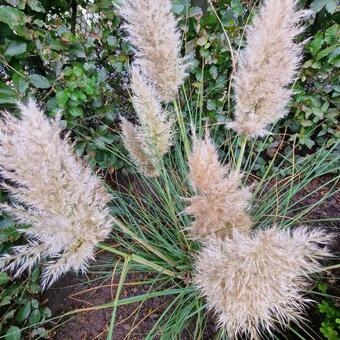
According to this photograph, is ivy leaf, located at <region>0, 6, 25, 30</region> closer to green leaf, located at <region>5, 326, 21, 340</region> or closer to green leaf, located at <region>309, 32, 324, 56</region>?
green leaf, located at <region>5, 326, 21, 340</region>

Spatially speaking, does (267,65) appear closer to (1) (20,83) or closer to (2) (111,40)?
(2) (111,40)

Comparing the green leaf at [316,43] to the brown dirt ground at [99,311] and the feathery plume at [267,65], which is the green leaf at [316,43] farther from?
the brown dirt ground at [99,311]

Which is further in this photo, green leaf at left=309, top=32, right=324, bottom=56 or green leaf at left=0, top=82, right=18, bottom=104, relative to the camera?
green leaf at left=309, top=32, right=324, bottom=56

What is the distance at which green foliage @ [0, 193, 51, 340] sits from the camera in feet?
4.47

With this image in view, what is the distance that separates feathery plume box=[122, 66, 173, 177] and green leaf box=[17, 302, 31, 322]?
88 cm

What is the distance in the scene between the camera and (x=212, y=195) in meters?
0.93

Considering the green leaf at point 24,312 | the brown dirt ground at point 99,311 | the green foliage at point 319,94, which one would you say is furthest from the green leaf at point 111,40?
the green leaf at point 24,312

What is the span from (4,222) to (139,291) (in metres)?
0.77

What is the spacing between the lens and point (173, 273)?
1.37 metres

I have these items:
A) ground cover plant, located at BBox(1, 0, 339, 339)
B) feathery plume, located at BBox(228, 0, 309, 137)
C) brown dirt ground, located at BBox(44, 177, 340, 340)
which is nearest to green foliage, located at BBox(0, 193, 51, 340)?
brown dirt ground, located at BBox(44, 177, 340, 340)

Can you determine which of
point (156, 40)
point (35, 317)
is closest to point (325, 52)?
point (156, 40)

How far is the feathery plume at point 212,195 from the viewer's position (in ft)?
2.93

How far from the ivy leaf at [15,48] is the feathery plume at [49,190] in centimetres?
59

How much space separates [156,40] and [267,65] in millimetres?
425
